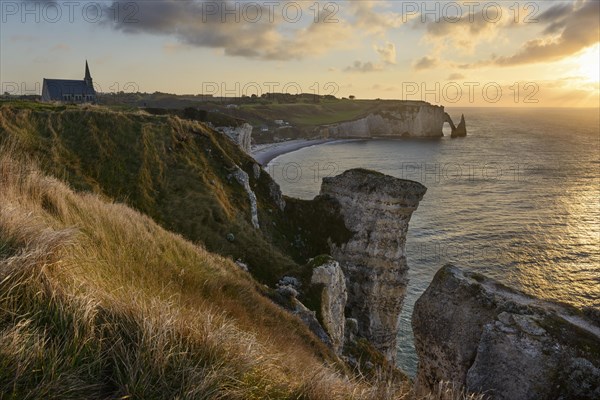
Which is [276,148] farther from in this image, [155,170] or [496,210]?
[155,170]

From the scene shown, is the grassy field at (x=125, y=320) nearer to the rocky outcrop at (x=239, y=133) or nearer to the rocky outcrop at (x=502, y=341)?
the rocky outcrop at (x=502, y=341)

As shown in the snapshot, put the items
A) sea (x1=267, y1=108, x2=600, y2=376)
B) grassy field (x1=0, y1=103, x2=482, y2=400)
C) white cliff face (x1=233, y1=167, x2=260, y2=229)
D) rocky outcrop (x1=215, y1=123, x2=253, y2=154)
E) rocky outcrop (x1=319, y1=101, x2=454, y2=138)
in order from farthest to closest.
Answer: rocky outcrop (x1=319, y1=101, x2=454, y2=138) → rocky outcrop (x1=215, y1=123, x2=253, y2=154) → sea (x1=267, y1=108, x2=600, y2=376) → white cliff face (x1=233, y1=167, x2=260, y2=229) → grassy field (x1=0, y1=103, x2=482, y2=400)

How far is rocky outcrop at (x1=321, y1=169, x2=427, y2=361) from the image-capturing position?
33.6 m

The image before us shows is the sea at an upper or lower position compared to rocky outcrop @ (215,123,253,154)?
lower

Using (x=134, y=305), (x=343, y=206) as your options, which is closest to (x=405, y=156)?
(x=343, y=206)

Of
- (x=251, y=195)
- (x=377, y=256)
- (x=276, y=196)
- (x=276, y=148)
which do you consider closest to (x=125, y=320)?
(x=251, y=195)

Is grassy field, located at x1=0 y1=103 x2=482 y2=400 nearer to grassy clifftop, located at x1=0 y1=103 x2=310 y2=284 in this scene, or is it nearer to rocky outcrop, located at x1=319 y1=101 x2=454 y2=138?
grassy clifftop, located at x1=0 y1=103 x2=310 y2=284

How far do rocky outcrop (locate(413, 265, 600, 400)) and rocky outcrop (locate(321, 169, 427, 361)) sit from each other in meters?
17.8

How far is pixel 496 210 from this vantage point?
69.0 meters

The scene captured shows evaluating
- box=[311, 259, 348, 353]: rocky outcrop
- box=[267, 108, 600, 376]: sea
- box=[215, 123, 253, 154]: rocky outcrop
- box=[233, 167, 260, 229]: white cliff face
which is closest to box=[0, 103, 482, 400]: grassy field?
box=[311, 259, 348, 353]: rocky outcrop

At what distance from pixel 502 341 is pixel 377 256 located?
21899 mm

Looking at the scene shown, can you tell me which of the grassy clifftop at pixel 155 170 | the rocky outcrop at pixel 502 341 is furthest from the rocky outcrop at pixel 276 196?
the rocky outcrop at pixel 502 341

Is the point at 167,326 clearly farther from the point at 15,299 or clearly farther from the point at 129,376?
the point at 15,299

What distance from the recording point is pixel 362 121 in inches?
7195
